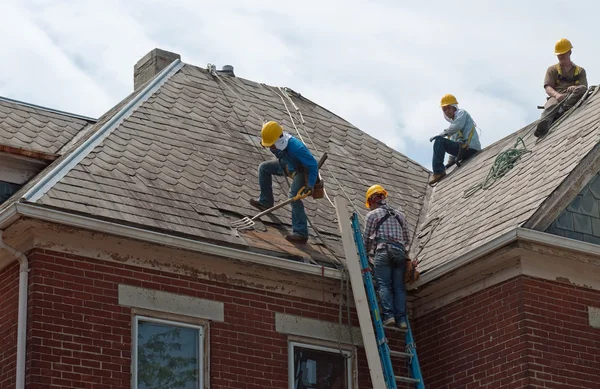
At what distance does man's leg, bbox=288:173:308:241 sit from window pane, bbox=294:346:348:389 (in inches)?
55.5

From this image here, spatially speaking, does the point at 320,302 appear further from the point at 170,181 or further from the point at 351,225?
the point at 170,181

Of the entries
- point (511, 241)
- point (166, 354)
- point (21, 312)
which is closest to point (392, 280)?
point (511, 241)

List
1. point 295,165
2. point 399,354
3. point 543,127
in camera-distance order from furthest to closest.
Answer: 1. point 543,127
2. point 295,165
3. point 399,354

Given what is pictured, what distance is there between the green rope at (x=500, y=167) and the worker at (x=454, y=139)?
1.66 m

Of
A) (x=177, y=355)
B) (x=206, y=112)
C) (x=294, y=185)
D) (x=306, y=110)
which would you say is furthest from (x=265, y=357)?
(x=306, y=110)

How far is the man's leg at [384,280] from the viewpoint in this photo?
585 inches

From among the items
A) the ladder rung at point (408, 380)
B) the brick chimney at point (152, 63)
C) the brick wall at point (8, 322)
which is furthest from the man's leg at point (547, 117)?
the brick wall at point (8, 322)

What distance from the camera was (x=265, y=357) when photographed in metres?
14.6

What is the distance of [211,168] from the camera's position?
16.5 m

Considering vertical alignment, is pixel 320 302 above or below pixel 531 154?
below

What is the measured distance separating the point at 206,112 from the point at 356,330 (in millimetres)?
4514

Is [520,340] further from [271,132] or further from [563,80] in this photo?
[563,80]

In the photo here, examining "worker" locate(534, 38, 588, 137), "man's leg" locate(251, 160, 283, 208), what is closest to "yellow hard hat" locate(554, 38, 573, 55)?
"worker" locate(534, 38, 588, 137)

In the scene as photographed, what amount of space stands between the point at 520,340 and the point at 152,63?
27.9ft
